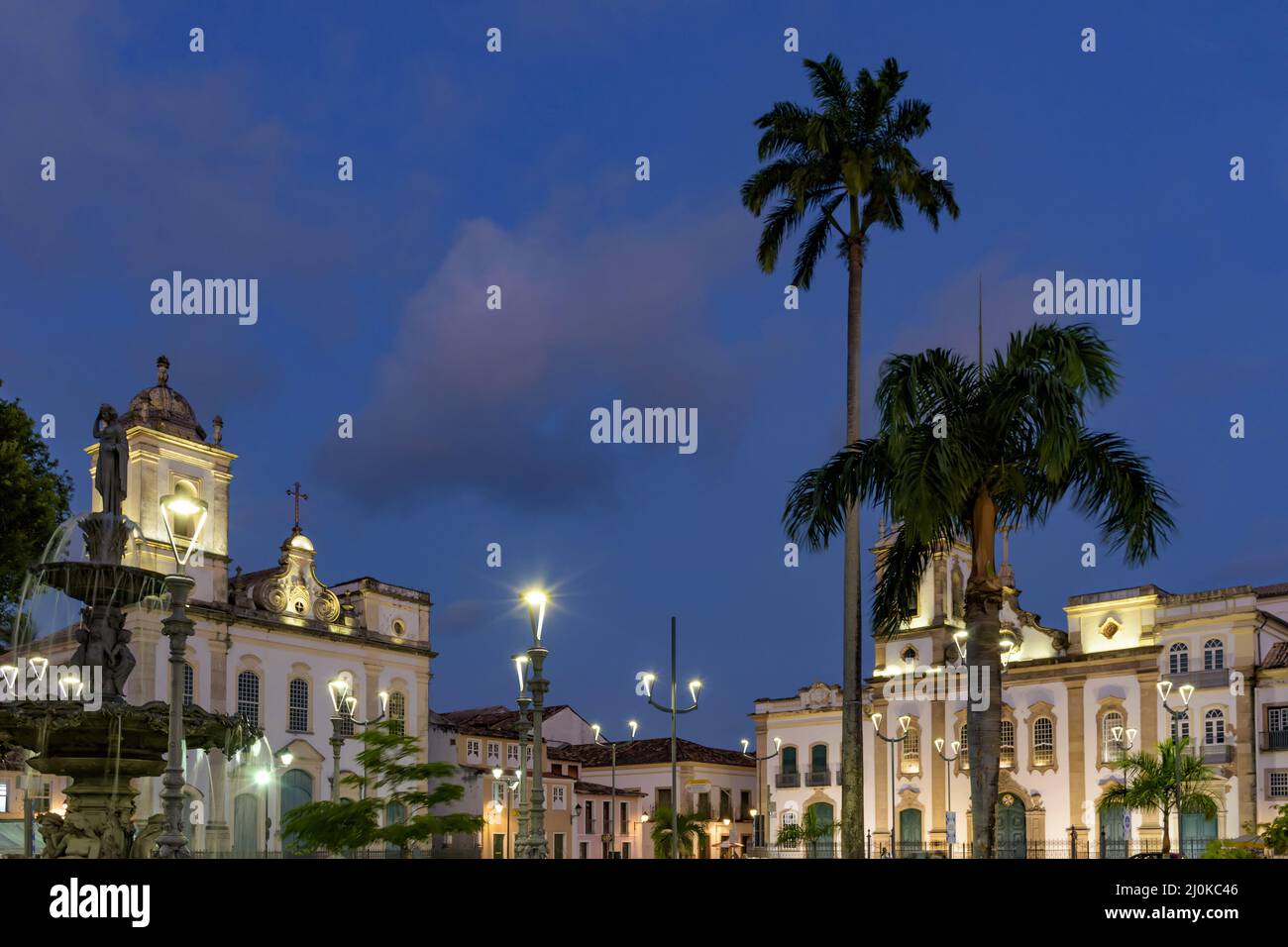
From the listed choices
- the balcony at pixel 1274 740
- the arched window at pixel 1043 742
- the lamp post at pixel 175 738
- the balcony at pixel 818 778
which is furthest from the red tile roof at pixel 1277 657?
Result: the lamp post at pixel 175 738

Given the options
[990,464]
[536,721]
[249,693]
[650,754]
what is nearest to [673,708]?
[536,721]

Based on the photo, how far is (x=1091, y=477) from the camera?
1914 centimetres

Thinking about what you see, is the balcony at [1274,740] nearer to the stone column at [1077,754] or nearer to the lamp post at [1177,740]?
the stone column at [1077,754]

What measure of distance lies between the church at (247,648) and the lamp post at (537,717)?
27.0 metres

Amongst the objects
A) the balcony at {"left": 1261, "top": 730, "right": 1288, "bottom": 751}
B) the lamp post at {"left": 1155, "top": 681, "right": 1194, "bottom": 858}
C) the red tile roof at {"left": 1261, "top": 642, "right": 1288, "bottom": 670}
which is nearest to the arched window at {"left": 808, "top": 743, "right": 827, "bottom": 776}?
the balcony at {"left": 1261, "top": 730, "right": 1288, "bottom": 751}

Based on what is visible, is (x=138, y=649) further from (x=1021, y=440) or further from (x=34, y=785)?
(x=1021, y=440)

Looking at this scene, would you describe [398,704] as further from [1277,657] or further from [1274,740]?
[1277,657]

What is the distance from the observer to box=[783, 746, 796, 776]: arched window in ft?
234

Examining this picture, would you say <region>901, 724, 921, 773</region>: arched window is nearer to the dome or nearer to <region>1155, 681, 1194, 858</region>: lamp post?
<region>1155, 681, 1194, 858</region>: lamp post

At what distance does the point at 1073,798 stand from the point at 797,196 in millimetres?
40510

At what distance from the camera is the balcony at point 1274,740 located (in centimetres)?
5434

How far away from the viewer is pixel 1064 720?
61.5 meters

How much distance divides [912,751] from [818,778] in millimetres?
5811
